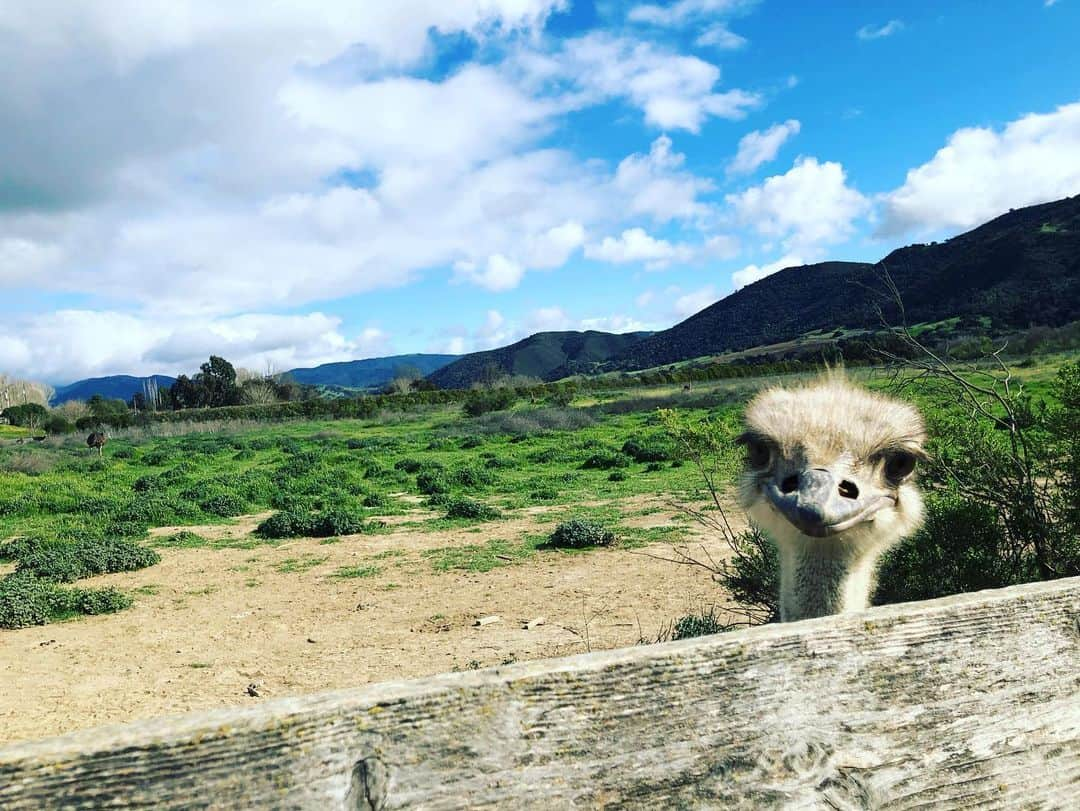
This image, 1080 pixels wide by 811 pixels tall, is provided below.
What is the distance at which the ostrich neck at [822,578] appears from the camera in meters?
2.09

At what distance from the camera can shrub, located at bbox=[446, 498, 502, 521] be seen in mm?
10719

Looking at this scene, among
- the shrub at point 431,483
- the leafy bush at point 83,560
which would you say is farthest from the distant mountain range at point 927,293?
the shrub at point 431,483

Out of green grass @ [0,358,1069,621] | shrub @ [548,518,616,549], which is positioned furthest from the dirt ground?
green grass @ [0,358,1069,621]

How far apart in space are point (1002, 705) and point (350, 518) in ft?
32.9

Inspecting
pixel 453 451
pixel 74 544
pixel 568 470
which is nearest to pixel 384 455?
pixel 453 451

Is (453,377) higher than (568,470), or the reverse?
(453,377)

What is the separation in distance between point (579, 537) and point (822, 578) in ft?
21.5

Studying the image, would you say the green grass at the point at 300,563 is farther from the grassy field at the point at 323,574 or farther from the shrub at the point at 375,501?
the shrub at the point at 375,501

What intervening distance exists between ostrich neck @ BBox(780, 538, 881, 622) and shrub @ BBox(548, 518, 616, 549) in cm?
645

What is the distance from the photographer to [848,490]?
1.89m

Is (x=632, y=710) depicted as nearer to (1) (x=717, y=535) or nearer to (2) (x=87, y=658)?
(2) (x=87, y=658)

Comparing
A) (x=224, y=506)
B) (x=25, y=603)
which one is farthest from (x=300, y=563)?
(x=224, y=506)

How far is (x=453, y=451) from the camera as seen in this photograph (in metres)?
20.0

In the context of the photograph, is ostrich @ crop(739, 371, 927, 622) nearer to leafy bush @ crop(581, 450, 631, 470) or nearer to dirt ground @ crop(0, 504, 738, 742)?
dirt ground @ crop(0, 504, 738, 742)
